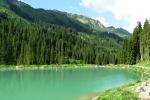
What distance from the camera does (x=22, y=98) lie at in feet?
181

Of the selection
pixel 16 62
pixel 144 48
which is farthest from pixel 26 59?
pixel 144 48

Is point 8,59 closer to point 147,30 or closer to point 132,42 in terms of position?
point 132,42

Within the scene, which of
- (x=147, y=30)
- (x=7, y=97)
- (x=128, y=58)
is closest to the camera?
(x=7, y=97)

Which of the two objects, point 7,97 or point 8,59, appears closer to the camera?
point 7,97

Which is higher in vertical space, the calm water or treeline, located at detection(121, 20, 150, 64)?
treeline, located at detection(121, 20, 150, 64)

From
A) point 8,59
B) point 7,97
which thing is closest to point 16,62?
point 8,59

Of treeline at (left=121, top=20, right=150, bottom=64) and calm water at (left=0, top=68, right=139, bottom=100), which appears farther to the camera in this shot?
treeline at (left=121, top=20, right=150, bottom=64)

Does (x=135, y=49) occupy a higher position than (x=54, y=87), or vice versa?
(x=135, y=49)

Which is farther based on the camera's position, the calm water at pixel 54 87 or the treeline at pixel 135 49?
the treeline at pixel 135 49

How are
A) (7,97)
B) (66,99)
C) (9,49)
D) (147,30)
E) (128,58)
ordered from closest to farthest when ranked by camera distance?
(66,99)
(7,97)
(147,30)
(128,58)
(9,49)

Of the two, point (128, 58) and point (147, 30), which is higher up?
point (147, 30)

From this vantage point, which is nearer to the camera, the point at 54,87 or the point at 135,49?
the point at 54,87

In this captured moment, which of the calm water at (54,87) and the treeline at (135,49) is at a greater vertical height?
the treeline at (135,49)

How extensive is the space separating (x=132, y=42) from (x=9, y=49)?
232 feet
